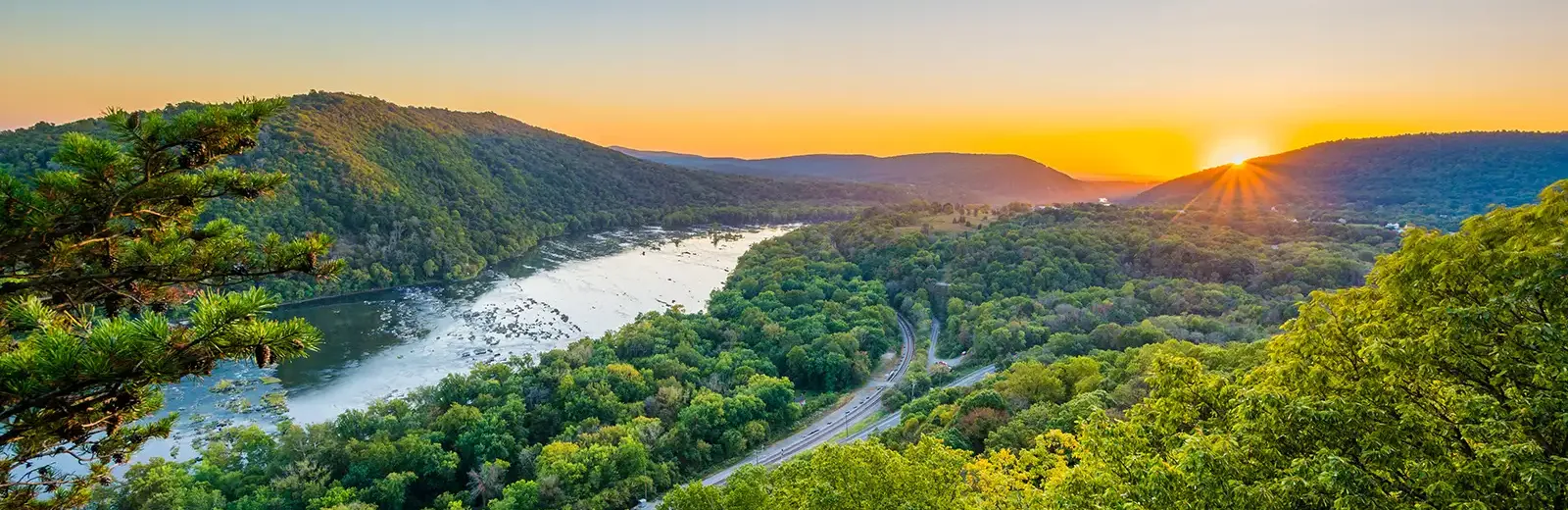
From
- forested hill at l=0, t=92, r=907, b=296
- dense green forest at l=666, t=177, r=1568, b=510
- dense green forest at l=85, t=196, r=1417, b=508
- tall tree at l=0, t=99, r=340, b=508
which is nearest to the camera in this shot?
tall tree at l=0, t=99, r=340, b=508

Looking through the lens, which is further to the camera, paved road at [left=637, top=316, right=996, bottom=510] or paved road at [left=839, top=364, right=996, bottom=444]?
paved road at [left=839, top=364, right=996, bottom=444]

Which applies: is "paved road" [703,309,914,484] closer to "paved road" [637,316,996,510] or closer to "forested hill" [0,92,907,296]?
"paved road" [637,316,996,510]

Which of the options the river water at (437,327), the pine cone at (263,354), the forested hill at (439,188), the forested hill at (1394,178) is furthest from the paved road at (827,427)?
the forested hill at (1394,178)

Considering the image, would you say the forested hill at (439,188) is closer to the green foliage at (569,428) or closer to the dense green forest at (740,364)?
the green foliage at (569,428)

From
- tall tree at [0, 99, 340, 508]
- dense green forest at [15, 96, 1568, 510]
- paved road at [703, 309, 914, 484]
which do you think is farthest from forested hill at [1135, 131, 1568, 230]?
tall tree at [0, 99, 340, 508]

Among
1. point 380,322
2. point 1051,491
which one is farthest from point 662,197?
point 1051,491

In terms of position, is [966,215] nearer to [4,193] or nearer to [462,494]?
[462,494]

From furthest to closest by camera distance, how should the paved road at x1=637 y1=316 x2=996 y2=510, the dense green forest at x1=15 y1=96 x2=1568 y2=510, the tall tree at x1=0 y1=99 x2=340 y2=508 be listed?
1. the paved road at x1=637 y1=316 x2=996 y2=510
2. the dense green forest at x1=15 y1=96 x2=1568 y2=510
3. the tall tree at x1=0 y1=99 x2=340 y2=508
